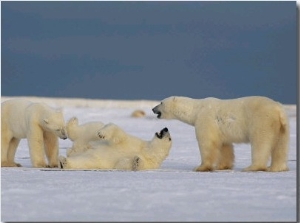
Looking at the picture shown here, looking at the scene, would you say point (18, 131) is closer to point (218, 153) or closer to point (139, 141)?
point (139, 141)

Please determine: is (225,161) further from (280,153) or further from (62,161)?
(62,161)

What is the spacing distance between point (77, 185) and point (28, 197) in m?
0.76

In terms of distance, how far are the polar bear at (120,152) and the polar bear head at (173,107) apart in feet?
1.95

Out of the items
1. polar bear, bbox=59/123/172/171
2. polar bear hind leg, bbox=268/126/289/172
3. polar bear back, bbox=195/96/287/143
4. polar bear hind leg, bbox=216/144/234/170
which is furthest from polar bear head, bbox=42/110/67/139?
polar bear hind leg, bbox=268/126/289/172

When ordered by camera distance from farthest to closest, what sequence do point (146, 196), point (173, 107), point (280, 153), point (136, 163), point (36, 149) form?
1. point (173, 107)
2. point (36, 149)
3. point (280, 153)
4. point (136, 163)
5. point (146, 196)

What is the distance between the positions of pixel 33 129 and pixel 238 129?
7.18ft

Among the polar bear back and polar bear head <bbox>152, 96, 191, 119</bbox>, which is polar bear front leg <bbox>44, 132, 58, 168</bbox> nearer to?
polar bear head <bbox>152, 96, 191, 119</bbox>

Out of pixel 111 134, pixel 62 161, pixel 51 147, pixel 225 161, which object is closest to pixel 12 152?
pixel 51 147

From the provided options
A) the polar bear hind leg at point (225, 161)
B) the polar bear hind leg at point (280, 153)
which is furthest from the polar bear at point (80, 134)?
the polar bear hind leg at point (280, 153)

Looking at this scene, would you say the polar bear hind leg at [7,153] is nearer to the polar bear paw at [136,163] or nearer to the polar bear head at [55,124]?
the polar bear head at [55,124]

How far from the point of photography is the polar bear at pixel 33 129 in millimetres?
8109

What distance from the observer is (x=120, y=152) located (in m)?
7.73

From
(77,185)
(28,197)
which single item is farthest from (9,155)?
(28,197)

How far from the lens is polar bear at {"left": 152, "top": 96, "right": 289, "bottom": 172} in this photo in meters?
→ 7.43
